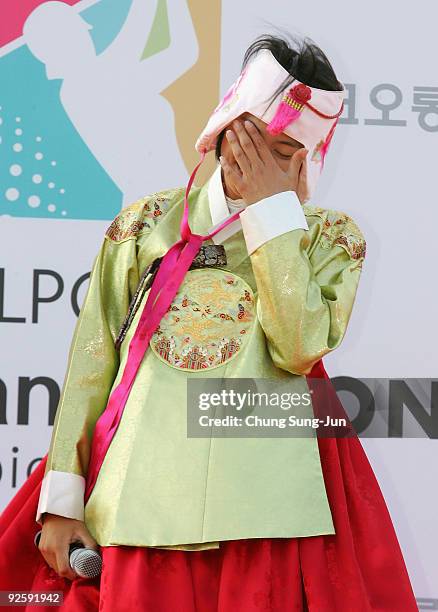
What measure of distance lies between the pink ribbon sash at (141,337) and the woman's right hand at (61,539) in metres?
0.05

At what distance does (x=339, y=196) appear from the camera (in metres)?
2.46

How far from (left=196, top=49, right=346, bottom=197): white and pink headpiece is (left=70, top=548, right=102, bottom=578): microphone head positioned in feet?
2.18

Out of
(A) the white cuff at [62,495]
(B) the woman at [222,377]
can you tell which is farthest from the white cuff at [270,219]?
(A) the white cuff at [62,495]

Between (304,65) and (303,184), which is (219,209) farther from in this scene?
(304,65)

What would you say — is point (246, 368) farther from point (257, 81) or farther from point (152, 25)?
point (152, 25)

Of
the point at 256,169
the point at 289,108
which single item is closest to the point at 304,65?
the point at 289,108

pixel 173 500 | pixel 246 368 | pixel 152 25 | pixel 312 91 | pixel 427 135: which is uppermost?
pixel 152 25

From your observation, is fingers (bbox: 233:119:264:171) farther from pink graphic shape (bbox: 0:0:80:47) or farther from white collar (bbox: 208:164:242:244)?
pink graphic shape (bbox: 0:0:80:47)

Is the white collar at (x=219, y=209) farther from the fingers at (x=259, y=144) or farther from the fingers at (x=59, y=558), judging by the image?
the fingers at (x=59, y=558)

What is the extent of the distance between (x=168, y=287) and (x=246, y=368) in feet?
0.60

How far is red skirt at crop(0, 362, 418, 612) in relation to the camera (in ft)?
5.03

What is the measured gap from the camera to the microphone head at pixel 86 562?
5.17 feet

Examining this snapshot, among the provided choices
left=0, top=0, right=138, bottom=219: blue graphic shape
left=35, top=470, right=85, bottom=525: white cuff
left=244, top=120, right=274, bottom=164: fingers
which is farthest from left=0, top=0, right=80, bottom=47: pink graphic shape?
left=35, top=470, right=85, bottom=525: white cuff

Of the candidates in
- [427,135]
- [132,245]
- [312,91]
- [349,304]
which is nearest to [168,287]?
[132,245]
